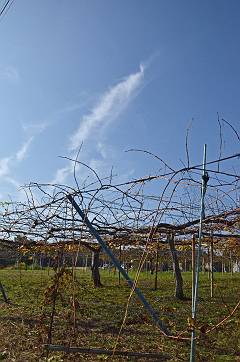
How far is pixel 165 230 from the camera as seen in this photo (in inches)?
255

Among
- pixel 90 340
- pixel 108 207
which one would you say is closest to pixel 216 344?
pixel 90 340

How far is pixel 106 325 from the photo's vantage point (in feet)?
21.7

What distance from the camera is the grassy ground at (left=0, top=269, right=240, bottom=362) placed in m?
4.67

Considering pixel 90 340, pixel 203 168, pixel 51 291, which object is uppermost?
pixel 203 168

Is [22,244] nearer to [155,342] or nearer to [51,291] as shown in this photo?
[155,342]

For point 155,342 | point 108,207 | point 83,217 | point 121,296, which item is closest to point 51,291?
point 83,217

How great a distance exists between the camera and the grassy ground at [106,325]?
4672 mm

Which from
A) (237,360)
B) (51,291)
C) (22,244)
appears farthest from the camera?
(22,244)

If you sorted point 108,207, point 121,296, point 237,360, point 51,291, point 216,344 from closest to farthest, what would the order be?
point 51,291 → point 108,207 → point 237,360 → point 216,344 → point 121,296

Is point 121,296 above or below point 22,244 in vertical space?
below

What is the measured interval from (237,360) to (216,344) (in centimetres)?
76

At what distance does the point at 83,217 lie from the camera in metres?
3.93

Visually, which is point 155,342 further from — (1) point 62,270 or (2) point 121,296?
(2) point 121,296

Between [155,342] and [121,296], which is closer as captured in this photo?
[155,342]
